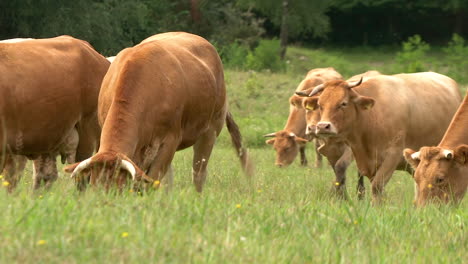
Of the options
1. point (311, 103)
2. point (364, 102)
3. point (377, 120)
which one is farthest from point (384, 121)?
point (311, 103)

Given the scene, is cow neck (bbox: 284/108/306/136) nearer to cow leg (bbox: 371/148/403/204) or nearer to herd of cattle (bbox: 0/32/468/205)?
herd of cattle (bbox: 0/32/468/205)

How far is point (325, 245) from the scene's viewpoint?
5168mm

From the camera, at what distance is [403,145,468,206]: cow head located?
28.7ft

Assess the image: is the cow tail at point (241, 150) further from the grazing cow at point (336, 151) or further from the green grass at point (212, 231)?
the green grass at point (212, 231)

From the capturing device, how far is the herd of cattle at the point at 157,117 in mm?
7637

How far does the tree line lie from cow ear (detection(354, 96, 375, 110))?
20.9 meters

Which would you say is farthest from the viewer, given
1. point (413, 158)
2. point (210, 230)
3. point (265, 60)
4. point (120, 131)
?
point (265, 60)

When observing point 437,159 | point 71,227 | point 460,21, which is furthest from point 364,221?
Result: point 460,21

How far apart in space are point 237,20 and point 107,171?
40.4 meters

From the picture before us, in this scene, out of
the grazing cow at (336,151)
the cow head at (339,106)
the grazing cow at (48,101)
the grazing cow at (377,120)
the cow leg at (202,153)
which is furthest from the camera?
the grazing cow at (336,151)

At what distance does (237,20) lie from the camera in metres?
46.7

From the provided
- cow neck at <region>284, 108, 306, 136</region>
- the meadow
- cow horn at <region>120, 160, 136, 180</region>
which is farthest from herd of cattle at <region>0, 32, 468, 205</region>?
cow neck at <region>284, 108, 306, 136</region>

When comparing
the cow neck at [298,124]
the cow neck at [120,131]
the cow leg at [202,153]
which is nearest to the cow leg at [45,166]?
the cow leg at [202,153]

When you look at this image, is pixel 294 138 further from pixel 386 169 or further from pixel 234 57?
pixel 234 57
